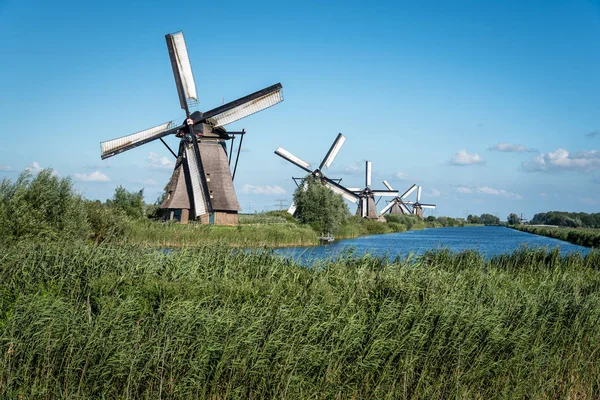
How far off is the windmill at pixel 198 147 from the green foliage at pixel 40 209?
12.0m

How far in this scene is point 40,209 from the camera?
16906mm

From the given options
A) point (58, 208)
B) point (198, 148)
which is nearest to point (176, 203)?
point (198, 148)

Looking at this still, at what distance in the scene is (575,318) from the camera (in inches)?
339

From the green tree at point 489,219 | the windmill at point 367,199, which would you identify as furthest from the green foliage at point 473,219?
the windmill at point 367,199

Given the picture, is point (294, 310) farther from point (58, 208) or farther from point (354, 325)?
point (58, 208)

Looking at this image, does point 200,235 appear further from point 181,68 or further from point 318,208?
point 318,208

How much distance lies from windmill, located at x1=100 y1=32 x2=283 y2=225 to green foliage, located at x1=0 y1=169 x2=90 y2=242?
12.0 m

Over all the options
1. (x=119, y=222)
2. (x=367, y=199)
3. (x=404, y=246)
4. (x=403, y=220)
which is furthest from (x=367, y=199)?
(x=119, y=222)

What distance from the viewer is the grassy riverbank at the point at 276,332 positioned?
20.8ft

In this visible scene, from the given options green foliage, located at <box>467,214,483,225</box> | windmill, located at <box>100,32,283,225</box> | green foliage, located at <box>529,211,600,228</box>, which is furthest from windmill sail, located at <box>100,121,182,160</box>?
green foliage, located at <box>467,214,483,225</box>

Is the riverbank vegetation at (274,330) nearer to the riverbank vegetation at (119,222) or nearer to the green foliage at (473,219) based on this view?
the riverbank vegetation at (119,222)

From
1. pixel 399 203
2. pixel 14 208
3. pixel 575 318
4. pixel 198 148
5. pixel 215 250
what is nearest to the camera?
pixel 575 318

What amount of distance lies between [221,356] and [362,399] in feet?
5.87

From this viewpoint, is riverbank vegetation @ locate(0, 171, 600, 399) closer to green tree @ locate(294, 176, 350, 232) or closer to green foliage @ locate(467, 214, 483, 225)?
green tree @ locate(294, 176, 350, 232)
